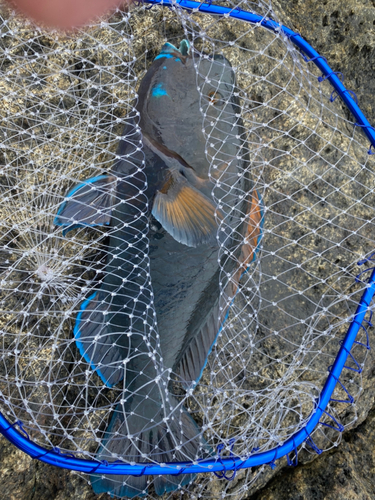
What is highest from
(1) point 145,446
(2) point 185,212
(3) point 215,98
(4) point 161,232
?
(3) point 215,98

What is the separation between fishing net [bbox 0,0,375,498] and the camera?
6.55 ft

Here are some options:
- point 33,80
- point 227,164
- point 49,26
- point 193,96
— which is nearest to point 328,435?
point 227,164

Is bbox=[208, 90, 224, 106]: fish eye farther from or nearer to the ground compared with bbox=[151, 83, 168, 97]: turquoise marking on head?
farther from the ground

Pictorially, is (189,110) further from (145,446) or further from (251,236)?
(145,446)

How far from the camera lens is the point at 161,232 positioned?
197 cm

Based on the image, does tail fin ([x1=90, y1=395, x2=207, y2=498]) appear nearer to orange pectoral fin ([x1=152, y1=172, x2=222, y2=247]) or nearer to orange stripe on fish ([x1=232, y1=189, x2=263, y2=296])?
orange stripe on fish ([x1=232, y1=189, x2=263, y2=296])

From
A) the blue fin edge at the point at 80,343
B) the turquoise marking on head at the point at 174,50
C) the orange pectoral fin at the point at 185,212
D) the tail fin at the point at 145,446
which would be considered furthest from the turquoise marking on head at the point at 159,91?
the tail fin at the point at 145,446

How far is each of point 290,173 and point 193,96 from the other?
0.72m

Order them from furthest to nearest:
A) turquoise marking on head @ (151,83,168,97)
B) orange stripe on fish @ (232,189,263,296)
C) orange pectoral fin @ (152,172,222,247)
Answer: orange stripe on fish @ (232,189,263,296)
turquoise marking on head @ (151,83,168,97)
orange pectoral fin @ (152,172,222,247)

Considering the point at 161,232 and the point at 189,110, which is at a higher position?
the point at 189,110

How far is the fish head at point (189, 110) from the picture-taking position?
2029 millimetres

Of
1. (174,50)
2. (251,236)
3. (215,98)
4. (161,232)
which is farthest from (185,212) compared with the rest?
(174,50)

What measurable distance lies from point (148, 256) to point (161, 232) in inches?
5.4

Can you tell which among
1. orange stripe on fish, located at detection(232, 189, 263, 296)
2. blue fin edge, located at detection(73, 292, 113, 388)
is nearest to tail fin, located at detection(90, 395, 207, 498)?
blue fin edge, located at detection(73, 292, 113, 388)
